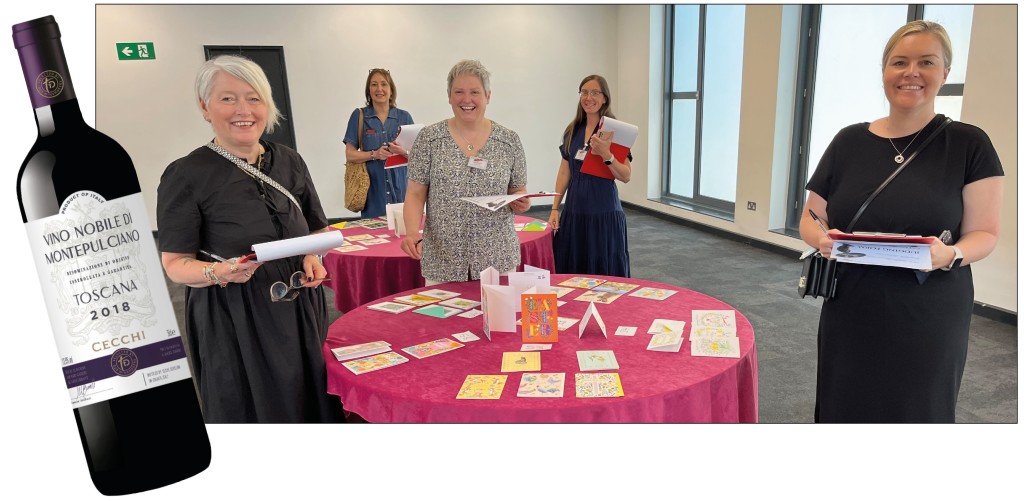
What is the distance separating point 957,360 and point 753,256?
155cm

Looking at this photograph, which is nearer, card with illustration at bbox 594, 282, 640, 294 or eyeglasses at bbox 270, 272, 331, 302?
eyeglasses at bbox 270, 272, 331, 302

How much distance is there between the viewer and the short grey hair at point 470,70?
191 centimetres

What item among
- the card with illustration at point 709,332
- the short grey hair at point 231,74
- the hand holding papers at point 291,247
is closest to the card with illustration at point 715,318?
the card with illustration at point 709,332

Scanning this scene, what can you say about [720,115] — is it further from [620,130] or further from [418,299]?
[418,299]

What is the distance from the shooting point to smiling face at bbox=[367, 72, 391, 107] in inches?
84.3

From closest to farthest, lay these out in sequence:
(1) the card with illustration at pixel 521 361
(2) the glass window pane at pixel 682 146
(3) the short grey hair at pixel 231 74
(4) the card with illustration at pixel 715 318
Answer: (3) the short grey hair at pixel 231 74, (1) the card with illustration at pixel 521 361, (4) the card with illustration at pixel 715 318, (2) the glass window pane at pixel 682 146

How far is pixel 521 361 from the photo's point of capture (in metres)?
1.41

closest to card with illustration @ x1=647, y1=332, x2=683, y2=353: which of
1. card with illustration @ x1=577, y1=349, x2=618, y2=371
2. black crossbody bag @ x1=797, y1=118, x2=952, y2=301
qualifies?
card with illustration @ x1=577, y1=349, x2=618, y2=371

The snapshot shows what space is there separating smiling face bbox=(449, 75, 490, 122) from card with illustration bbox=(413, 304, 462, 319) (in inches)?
27.8

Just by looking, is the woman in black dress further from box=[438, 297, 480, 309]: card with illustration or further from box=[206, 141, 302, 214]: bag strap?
box=[206, 141, 302, 214]: bag strap

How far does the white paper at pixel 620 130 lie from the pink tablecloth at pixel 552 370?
1031 millimetres

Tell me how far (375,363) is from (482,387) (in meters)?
0.33

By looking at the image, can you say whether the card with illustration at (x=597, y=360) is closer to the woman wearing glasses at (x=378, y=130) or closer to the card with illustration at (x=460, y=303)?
the card with illustration at (x=460, y=303)

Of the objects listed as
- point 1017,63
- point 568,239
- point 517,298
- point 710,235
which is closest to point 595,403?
point 517,298
